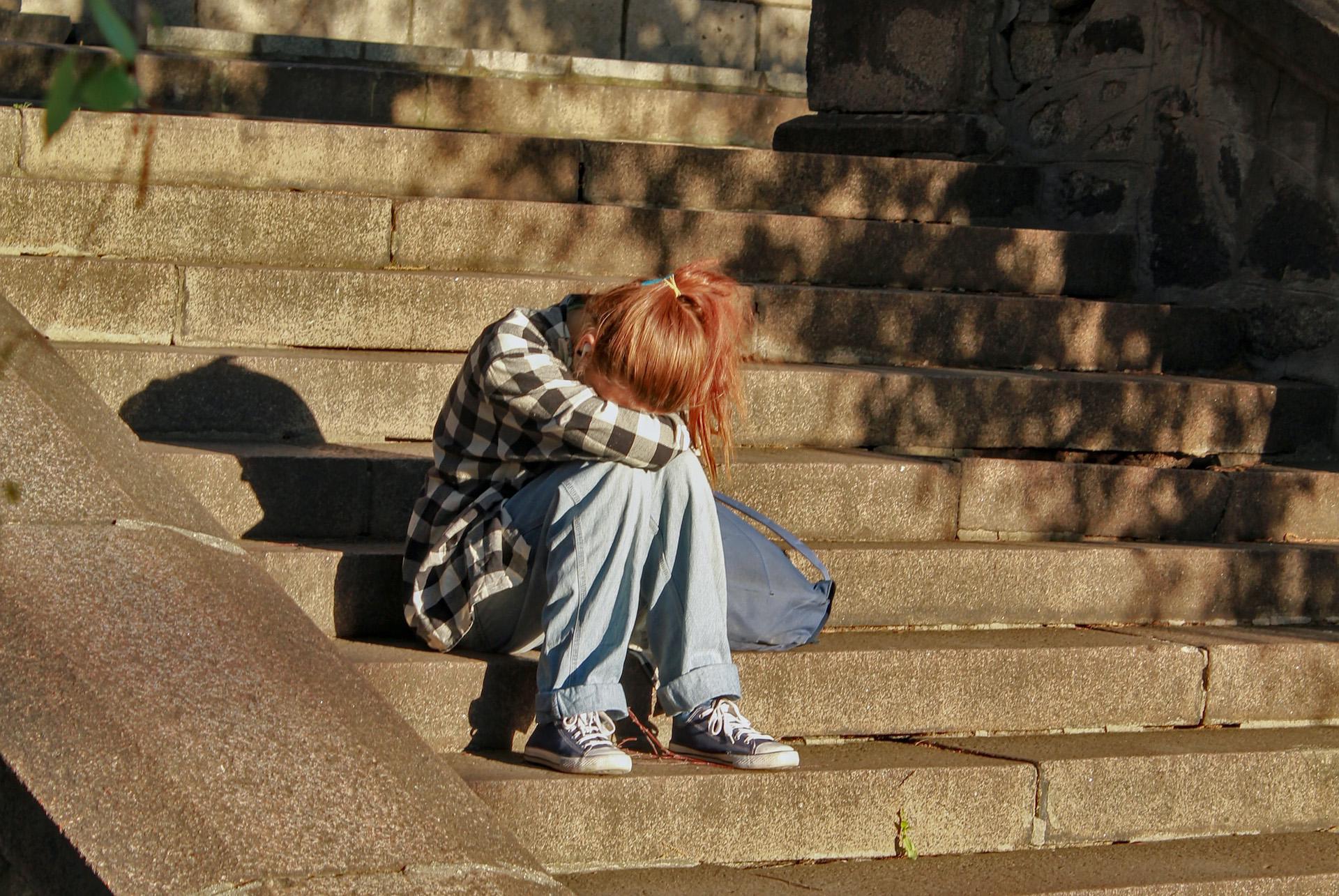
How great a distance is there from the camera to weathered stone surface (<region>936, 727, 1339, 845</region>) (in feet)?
11.2

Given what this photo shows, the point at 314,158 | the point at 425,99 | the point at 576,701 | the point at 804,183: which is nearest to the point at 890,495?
the point at 576,701

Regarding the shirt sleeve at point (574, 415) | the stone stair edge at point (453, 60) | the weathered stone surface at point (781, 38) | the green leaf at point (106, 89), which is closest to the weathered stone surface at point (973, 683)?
the shirt sleeve at point (574, 415)

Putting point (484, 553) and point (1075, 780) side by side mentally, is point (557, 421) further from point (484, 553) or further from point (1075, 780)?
point (1075, 780)

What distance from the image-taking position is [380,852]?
90.5 inches

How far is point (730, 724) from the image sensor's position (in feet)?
10.5

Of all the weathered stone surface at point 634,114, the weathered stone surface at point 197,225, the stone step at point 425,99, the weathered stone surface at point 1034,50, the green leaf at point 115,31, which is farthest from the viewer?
the weathered stone surface at point 634,114

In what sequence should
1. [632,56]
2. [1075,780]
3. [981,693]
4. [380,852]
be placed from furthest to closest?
1. [632,56]
2. [981,693]
3. [1075,780]
4. [380,852]

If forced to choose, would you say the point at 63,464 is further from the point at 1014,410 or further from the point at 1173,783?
the point at 1014,410

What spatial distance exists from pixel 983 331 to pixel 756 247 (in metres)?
0.76

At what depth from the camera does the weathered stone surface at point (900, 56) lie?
606 centimetres

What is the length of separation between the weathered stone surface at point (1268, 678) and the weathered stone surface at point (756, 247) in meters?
1.73

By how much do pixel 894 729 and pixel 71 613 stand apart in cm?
182

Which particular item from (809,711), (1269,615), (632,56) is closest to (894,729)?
(809,711)

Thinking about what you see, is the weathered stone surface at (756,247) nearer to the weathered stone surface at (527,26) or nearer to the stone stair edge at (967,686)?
the stone stair edge at (967,686)
